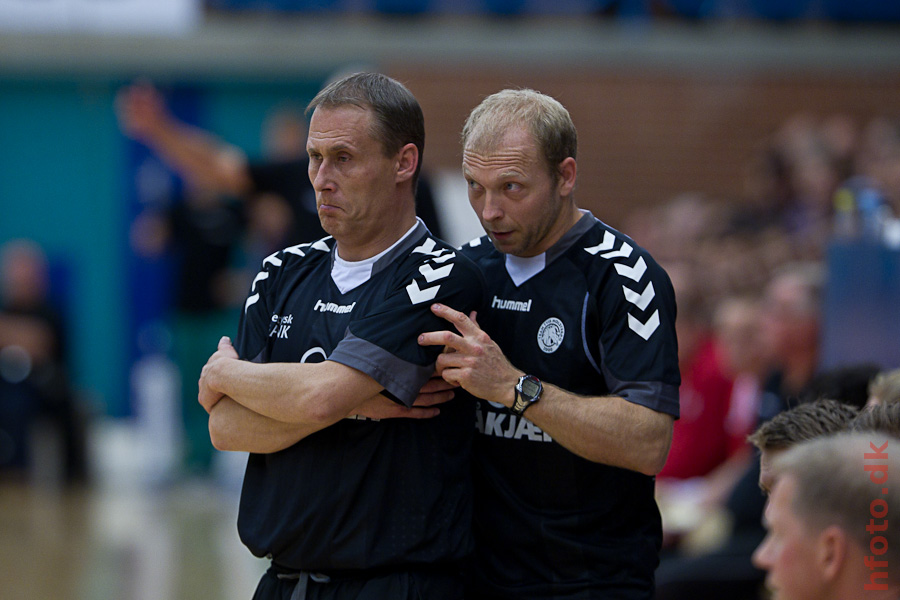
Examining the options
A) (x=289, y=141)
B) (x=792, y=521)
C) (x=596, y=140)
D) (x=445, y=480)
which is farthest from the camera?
(x=596, y=140)

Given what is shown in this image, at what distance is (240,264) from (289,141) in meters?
5.10

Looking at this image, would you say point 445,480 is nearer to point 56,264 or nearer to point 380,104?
point 380,104

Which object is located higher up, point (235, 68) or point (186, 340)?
point (235, 68)

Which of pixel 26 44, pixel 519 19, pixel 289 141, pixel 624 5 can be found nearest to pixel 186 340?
pixel 289 141

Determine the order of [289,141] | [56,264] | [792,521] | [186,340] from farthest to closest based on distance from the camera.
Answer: [56,264] → [186,340] → [289,141] → [792,521]

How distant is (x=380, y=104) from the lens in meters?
2.62

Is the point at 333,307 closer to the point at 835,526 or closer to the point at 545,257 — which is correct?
the point at 545,257

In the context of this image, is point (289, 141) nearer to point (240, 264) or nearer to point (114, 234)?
point (240, 264)

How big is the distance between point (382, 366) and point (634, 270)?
728 mm

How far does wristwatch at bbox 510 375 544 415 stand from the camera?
252cm

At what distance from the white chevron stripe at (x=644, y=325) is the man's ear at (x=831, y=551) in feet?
2.41

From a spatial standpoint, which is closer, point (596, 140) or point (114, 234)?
point (596, 140)

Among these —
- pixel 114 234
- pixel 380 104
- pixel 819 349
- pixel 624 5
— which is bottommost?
pixel 819 349

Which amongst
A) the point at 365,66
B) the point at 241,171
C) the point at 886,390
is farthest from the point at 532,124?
the point at 365,66
